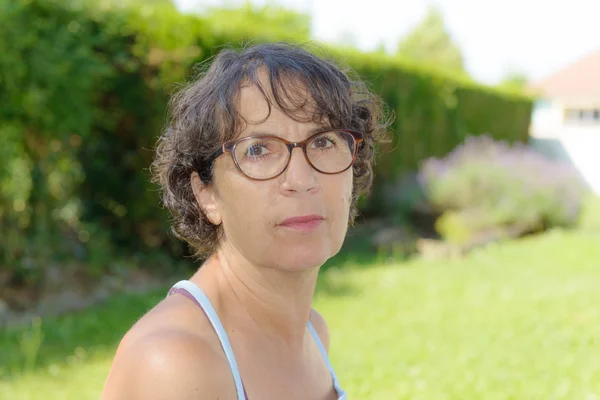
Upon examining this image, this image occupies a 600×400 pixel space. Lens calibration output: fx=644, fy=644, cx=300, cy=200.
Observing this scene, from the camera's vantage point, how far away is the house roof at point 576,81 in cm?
3300

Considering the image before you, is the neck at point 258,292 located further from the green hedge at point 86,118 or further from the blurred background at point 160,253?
the green hedge at point 86,118

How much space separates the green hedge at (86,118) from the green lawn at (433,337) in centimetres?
139

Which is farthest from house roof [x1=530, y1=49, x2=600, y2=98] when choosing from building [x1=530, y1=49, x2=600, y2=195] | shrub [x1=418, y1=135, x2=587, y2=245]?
shrub [x1=418, y1=135, x2=587, y2=245]

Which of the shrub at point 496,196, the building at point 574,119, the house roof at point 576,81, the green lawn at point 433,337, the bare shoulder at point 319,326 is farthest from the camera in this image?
the house roof at point 576,81

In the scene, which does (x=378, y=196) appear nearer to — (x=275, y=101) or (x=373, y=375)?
(x=373, y=375)

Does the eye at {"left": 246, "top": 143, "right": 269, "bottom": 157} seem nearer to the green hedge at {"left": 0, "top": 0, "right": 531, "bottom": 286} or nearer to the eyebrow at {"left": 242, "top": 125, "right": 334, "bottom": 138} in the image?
the eyebrow at {"left": 242, "top": 125, "right": 334, "bottom": 138}

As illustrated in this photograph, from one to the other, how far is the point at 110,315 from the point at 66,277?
3.89ft

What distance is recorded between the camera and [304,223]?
1735mm

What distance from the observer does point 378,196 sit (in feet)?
47.5

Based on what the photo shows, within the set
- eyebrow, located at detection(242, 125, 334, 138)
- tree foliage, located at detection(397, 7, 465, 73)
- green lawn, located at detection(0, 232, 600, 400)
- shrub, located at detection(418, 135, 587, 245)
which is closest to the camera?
eyebrow, located at detection(242, 125, 334, 138)

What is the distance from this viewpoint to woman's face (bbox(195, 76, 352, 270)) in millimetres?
1709

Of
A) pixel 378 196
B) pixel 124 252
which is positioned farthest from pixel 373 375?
pixel 378 196

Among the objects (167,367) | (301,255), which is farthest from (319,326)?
(167,367)

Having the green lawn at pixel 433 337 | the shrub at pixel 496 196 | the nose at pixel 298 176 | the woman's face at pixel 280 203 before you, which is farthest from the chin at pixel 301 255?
the shrub at pixel 496 196
